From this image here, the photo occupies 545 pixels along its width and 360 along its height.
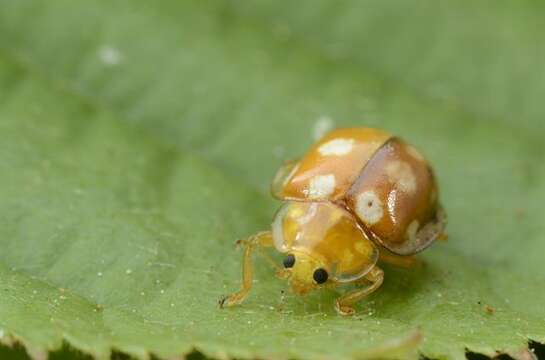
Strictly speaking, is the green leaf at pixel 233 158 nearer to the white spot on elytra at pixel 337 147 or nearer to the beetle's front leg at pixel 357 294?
the beetle's front leg at pixel 357 294

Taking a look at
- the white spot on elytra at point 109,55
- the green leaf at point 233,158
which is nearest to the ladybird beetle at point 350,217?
the green leaf at point 233,158

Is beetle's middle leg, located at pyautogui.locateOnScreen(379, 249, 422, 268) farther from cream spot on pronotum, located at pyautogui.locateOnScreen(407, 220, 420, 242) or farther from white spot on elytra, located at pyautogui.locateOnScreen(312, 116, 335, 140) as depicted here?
white spot on elytra, located at pyautogui.locateOnScreen(312, 116, 335, 140)

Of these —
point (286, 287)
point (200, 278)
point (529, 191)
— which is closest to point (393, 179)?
point (286, 287)

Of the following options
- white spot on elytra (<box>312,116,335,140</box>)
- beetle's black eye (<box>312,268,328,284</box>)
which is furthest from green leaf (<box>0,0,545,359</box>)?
beetle's black eye (<box>312,268,328,284</box>)

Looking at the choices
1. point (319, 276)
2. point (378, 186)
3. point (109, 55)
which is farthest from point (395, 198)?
point (109, 55)

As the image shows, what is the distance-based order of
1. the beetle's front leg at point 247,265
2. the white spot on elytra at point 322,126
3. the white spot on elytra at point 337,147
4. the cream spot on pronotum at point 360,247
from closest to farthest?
the beetle's front leg at point 247,265 → the cream spot on pronotum at point 360,247 → the white spot on elytra at point 337,147 → the white spot on elytra at point 322,126

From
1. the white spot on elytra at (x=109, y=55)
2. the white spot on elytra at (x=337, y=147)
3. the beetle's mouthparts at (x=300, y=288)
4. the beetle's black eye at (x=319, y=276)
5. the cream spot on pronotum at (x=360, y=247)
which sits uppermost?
the white spot on elytra at (x=109, y=55)
